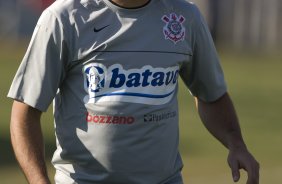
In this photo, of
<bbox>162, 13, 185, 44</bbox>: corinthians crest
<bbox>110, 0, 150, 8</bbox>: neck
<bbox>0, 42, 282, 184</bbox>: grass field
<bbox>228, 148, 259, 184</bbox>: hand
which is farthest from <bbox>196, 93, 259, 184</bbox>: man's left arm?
<bbox>0, 42, 282, 184</bbox>: grass field

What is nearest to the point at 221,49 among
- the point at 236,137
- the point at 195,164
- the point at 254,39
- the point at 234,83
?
the point at 254,39

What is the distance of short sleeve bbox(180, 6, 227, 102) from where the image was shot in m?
5.07

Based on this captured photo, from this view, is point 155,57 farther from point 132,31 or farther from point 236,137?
point 236,137

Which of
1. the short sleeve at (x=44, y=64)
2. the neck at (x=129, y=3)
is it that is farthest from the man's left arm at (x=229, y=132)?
the short sleeve at (x=44, y=64)

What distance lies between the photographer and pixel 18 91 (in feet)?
15.5

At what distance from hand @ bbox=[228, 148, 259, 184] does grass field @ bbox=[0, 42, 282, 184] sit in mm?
5974

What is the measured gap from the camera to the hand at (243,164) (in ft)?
16.4

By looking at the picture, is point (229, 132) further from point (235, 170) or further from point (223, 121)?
point (235, 170)

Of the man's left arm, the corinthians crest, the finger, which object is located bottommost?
the finger

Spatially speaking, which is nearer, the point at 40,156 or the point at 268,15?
the point at 40,156

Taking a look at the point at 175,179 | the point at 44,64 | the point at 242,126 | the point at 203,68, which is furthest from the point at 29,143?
the point at 242,126

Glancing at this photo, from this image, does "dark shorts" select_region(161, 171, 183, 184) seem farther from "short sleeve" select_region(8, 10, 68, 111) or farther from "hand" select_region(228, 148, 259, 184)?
"short sleeve" select_region(8, 10, 68, 111)

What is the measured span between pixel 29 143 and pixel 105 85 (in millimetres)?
446

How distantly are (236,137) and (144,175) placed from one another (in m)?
0.59
